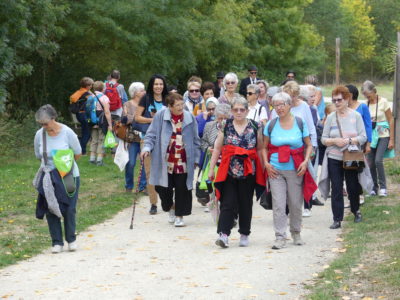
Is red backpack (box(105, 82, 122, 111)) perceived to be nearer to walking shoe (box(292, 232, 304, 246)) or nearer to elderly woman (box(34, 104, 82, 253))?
elderly woman (box(34, 104, 82, 253))

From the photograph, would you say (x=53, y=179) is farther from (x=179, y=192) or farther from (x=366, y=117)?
(x=366, y=117)

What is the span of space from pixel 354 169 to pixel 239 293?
387 cm

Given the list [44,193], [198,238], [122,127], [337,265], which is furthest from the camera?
[122,127]

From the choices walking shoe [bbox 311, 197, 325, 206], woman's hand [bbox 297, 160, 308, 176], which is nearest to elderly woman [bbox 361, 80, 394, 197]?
walking shoe [bbox 311, 197, 325, 206]

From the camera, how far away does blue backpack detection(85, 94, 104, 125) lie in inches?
727

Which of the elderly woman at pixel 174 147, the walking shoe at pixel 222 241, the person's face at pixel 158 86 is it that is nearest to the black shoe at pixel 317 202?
the elderly woman at pixel 174 147

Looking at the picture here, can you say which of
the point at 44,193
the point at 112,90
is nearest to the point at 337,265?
the point at 44,193

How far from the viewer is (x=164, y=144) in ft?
36.7

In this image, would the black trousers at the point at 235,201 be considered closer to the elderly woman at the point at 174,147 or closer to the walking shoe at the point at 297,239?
the walking shoe at the point at 297,239

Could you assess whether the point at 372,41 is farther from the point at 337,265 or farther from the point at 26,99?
the point at 337,265

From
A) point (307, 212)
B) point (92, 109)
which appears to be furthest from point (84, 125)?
point (307, 212)

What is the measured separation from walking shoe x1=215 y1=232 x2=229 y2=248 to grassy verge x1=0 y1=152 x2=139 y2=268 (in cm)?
196

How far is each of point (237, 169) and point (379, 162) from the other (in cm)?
442

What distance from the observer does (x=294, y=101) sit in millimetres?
11273
